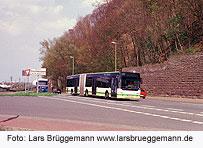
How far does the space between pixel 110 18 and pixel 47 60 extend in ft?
96.6

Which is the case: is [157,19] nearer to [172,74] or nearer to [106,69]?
[172,74]

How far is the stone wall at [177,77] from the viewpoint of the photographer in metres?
32.2

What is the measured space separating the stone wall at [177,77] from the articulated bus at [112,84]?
7611 mm

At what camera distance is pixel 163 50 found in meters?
43.7

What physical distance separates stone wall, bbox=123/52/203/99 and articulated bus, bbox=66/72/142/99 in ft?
25.0

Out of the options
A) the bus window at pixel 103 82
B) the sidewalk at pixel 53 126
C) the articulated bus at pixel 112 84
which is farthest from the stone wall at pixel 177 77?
the sidewalk at pixel 53 126

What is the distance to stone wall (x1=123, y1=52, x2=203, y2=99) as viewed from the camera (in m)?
32.2

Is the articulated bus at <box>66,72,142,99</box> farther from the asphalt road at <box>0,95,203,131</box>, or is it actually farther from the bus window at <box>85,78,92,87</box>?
the asphalt road at <box>0,95,203,131</box>

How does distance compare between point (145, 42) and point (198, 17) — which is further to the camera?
point (145, 42)

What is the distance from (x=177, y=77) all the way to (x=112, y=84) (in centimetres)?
1022

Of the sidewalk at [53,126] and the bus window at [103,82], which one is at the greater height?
the bus window at [103,82]

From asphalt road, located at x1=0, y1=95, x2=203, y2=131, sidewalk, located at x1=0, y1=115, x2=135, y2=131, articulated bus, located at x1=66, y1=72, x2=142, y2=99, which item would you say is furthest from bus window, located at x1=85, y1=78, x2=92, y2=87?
sidewalk, located at x1=0, y1=115, x2=135, y2=131

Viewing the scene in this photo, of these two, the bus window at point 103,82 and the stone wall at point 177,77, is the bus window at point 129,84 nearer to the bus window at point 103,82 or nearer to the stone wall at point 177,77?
the bus window at point 103,82
